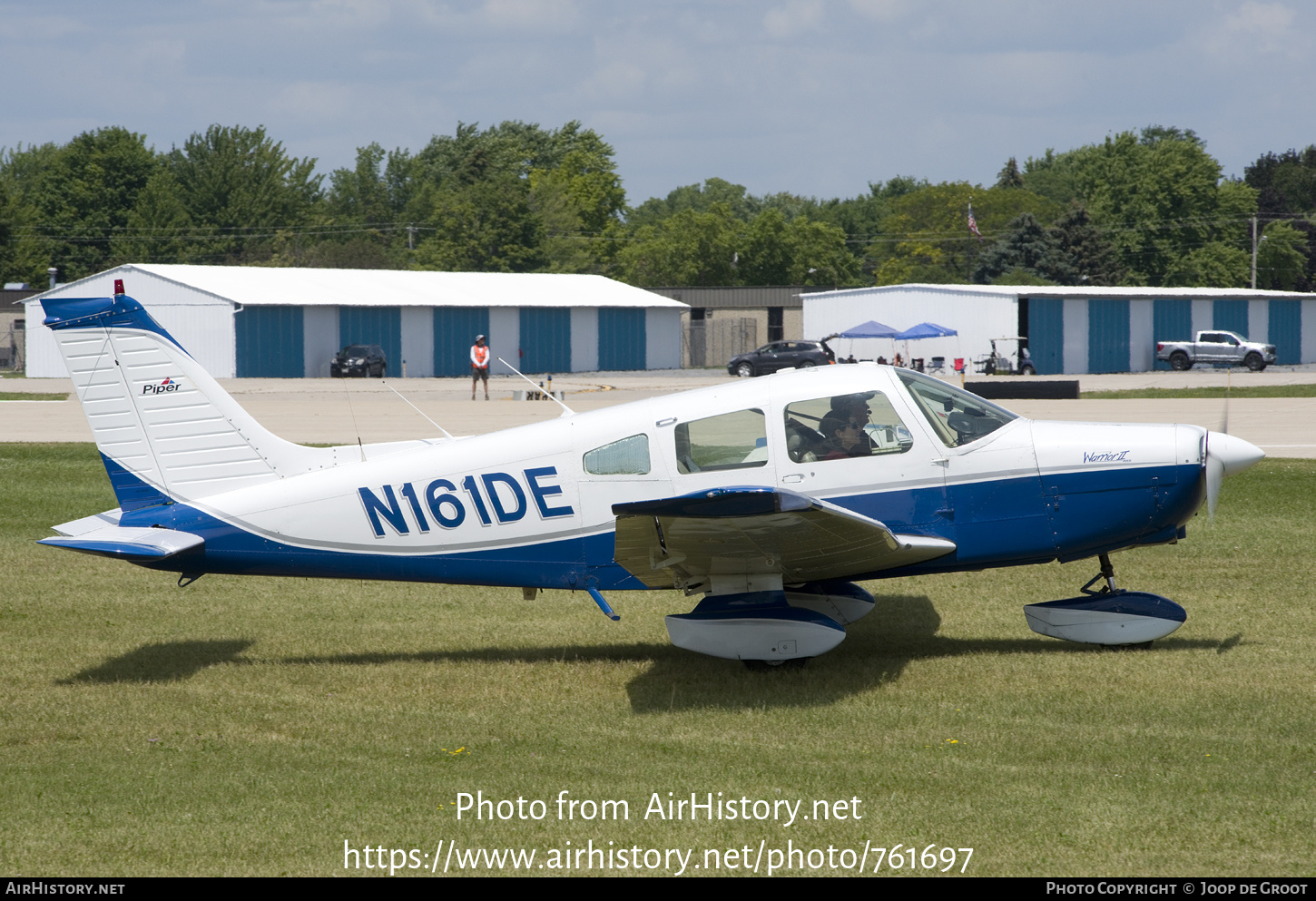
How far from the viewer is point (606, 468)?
845 cm

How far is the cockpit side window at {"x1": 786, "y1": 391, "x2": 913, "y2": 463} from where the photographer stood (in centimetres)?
827

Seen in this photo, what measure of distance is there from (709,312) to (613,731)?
68449mm

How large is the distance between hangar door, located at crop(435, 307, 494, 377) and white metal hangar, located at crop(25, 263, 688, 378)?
0.14ft

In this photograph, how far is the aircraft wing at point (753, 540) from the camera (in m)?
6.92

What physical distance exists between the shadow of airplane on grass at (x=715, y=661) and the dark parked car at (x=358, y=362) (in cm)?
4400

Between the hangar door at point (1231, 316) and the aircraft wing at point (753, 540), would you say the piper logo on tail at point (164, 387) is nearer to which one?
the aircraft wing at point (753, 540)

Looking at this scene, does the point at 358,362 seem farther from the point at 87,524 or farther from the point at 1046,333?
the point at 87,524

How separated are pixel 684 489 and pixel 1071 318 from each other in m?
50.9

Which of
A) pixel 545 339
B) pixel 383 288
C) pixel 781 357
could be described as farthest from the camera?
pixel 545 339

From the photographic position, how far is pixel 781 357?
5266 centimetres

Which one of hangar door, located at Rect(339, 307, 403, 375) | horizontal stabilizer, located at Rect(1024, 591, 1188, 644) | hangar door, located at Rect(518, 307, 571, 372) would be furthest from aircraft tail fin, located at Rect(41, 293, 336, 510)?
hangar door, located at Rect(518, 307, 571, 372)

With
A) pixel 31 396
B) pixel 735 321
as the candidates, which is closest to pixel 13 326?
pixel 31 396

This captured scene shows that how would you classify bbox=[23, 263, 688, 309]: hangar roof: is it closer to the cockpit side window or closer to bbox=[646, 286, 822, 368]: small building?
bbox=[646, 286, 822, 368]: small building

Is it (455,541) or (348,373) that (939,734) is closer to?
(455,541)
